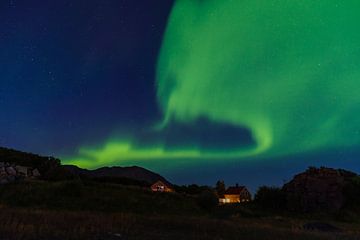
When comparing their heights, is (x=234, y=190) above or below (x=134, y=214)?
above

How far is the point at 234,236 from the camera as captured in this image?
76.3 ft

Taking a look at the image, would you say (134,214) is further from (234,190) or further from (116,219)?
(234,190)

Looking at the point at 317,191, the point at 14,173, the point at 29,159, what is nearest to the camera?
the point at 14,173

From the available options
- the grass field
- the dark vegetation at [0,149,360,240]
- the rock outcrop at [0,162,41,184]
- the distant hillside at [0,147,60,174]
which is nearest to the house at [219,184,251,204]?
the dark vegetation at [0,149,360,240]

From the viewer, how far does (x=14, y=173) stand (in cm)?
6006

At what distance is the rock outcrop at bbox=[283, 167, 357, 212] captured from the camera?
68875 millimetres

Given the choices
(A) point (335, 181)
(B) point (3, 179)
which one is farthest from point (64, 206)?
(A) point (335, 181)

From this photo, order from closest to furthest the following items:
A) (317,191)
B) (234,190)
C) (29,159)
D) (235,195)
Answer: (317,191), (29,159), (235,195), (234,190)

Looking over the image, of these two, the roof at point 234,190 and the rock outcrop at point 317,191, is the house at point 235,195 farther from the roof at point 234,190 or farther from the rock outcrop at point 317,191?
the rock outcrop at point 317,191

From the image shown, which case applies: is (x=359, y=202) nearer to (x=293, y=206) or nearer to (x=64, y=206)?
(x=293, y=206)

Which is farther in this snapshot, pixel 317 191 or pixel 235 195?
pixel 235 195

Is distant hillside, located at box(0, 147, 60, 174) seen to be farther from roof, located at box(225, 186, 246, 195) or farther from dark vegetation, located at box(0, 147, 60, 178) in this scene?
roof, located at box(225, 186, 246, 195)

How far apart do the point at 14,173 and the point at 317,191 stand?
52142 millimetres

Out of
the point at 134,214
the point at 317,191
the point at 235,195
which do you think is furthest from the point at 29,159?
the point at 235,195
